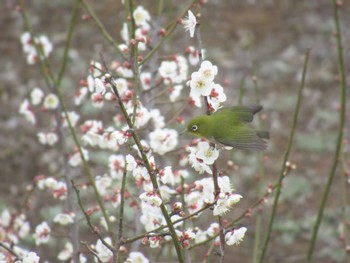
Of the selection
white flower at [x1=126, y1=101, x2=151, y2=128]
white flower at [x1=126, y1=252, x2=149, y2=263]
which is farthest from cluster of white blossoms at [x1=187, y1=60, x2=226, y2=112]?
white flower at [x1=126, y1=252, x2=149, y2=263]

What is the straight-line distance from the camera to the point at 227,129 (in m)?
2.25

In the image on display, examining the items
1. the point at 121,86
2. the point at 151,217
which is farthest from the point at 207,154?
the point at 121,86

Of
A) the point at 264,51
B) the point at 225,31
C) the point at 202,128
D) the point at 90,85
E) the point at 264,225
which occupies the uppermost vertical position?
the point at 225,31

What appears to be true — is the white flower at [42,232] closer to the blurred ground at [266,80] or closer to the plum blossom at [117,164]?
the plum blossom at [117,164]

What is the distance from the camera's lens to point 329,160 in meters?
6.03

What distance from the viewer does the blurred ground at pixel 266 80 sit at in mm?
5566

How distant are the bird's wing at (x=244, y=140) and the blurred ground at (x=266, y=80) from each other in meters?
2.93

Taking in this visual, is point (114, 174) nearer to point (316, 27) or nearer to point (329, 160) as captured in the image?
point (329, 160)

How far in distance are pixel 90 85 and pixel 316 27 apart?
5384 mm

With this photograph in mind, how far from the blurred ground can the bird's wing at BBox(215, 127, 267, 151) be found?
2929mm

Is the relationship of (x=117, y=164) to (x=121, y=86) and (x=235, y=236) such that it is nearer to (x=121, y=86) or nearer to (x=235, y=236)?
(x=121, y=86)

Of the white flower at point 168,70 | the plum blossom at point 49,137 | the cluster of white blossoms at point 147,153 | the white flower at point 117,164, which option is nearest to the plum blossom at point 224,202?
the cluster of white blossoms at point 147,153

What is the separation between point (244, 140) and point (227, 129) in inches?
3.2

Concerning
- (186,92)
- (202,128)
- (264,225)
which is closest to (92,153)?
(186,92)
